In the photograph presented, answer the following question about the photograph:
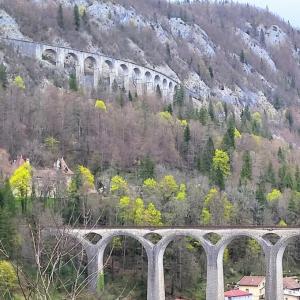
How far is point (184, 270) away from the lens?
178ft

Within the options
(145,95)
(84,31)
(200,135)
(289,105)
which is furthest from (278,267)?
(289,105)

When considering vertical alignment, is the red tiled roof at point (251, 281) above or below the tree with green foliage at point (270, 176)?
below

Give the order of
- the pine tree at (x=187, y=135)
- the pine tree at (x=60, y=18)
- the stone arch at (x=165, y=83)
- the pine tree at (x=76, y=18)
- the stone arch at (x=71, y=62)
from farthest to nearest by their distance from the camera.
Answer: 1. the stone arch at (x=165, y=83)
2. the pine tree at (x=76, y=18)
3. the pine tree at (x=60, y=18)
4. the stone arch at (x=71, y=62)
5. the pine tree at (x=187, y=135)

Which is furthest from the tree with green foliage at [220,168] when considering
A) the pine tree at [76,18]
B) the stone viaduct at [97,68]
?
the pine tree at [76,18]

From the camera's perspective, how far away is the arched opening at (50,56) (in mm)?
97588

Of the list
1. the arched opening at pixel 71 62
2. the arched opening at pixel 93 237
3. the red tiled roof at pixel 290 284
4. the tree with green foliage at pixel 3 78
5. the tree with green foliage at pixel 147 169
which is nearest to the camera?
the arched opening at pixel 93 237

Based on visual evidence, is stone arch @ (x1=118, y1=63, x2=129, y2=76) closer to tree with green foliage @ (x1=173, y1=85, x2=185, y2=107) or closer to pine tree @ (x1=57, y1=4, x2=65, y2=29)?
pine tree @ (x1=57, y1=4, x2=65, y2=29)

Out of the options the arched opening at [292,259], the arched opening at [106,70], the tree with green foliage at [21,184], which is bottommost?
the arched opening at [292,259]

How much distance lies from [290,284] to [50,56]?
59275 millimetres

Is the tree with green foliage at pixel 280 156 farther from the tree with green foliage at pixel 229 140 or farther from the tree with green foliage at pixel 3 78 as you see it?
the tree with green foliage at pixel 3 78

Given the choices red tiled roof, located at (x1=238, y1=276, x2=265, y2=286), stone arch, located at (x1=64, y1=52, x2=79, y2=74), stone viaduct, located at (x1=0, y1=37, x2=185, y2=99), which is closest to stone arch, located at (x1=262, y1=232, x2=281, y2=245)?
red tiled roof, located at (x1=238, y1=276, x2=265, y2=286)

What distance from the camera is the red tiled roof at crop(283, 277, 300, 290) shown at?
5324cm

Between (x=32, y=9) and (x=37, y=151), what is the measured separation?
5056 centimetres

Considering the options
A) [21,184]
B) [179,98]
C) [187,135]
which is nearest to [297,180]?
[187,135]
